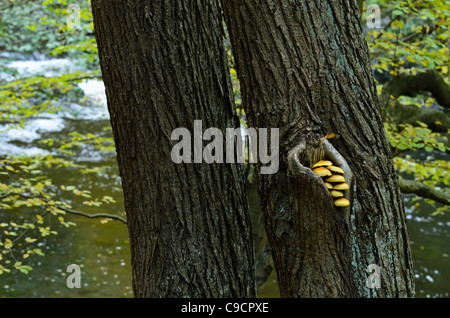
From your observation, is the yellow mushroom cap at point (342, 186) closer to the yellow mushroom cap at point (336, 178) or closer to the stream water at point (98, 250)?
the yellow mushroom cap at point (336, 178)

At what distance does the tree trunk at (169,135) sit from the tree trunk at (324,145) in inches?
11.2

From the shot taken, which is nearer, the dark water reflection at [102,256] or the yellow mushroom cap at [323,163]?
the yellow mushroom cap at [323,163]

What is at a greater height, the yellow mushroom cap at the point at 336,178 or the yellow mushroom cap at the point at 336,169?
the yellow mushroom cap at the point at 336,169

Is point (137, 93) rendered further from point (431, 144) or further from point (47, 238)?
point (47, 238)

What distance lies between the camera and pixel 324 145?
5.55 feet

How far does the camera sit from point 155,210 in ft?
6.45

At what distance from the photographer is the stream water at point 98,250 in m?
6.50

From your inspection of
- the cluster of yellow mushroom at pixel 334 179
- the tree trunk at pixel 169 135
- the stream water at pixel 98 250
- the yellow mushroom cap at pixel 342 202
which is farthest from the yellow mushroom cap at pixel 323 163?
the stream water at pixel 98 250

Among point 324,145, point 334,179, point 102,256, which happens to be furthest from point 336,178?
point 102,256

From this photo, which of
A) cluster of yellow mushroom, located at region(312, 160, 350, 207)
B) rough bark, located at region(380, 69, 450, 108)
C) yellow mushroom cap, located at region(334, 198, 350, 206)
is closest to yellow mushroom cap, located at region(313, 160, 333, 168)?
cluster of yellow mushroom, located at region(312, 160, 350, 207)

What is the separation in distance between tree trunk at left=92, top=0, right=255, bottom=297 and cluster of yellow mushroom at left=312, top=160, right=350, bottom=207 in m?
0.50

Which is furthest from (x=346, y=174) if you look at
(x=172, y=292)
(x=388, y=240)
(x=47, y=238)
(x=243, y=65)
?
(x=47, y=238)

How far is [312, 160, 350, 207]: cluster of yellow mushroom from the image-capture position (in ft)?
5.34
